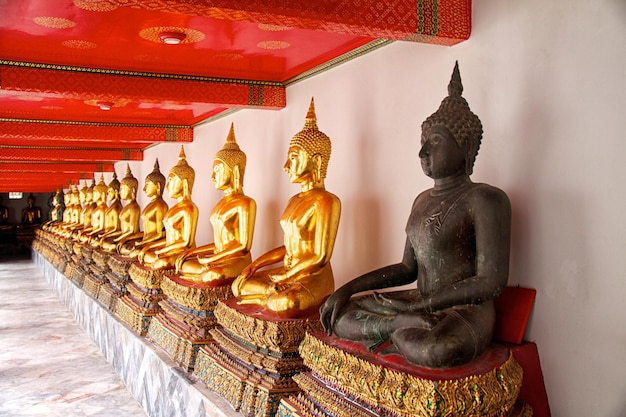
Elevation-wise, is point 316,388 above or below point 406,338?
below

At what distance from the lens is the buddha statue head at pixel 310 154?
12.1 feet

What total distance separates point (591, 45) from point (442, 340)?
1.27 meters

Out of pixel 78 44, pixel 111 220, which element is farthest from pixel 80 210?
pixel 78 44

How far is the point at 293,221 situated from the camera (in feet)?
12.1

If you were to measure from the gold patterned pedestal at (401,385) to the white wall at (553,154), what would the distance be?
12.0 inches

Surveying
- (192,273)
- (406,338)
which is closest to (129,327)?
(192,273)

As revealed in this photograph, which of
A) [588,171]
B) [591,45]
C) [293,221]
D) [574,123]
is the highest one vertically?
[591,45]

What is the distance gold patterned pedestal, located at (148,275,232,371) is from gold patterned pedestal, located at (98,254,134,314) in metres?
1.88

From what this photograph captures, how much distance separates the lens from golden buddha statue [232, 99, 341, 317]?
3.54 metres

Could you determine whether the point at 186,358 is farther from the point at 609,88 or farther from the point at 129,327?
the point at 609,88

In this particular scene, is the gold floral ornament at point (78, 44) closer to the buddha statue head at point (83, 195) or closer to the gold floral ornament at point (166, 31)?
the gold floral ornament at point (166, 31)

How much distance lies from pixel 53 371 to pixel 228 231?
267 centimetres

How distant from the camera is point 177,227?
5.70 meters

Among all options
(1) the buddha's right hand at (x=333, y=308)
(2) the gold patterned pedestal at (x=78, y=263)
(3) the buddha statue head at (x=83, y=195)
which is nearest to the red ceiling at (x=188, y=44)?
(1) the buddha's right hand at (x=333, y=308)
